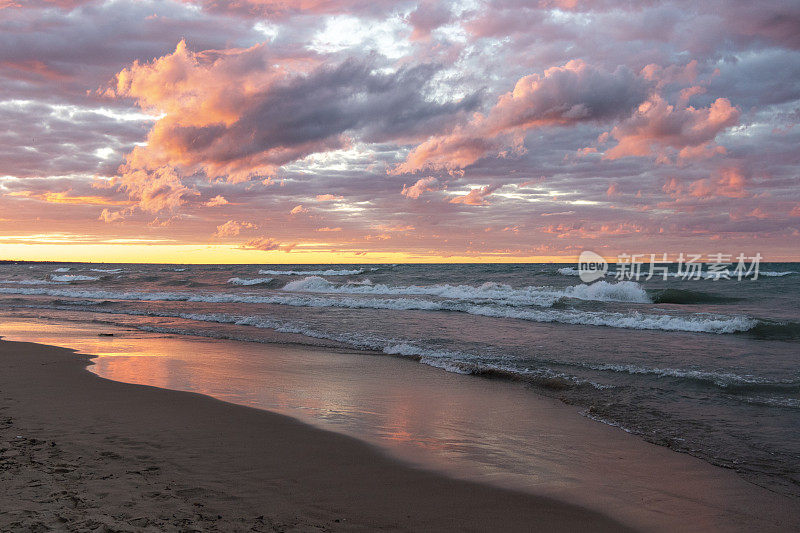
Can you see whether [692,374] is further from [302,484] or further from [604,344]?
[302,484]

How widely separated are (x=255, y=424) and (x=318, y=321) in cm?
1226

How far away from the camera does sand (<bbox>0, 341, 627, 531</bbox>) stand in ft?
11.5

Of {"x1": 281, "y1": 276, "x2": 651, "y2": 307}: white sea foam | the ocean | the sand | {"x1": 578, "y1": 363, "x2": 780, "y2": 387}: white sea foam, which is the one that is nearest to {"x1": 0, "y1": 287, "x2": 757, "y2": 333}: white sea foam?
the ocean

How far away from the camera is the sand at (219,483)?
3.49m

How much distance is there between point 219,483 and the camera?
418 centimetres

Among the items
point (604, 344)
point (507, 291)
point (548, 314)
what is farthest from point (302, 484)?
point (507, 291)

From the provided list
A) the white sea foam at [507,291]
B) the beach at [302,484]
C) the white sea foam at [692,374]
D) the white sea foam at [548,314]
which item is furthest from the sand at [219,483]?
the white sea foam at [507,291]

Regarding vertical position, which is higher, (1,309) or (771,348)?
(771,348)

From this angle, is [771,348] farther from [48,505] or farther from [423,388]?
[48,505]

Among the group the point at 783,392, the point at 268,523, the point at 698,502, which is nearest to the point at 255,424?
the point at 268,523

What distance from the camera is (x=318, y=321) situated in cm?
1831

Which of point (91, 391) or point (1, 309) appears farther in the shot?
point (1, 309)

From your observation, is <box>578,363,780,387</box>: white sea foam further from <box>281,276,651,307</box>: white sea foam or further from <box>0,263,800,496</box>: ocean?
<box>281,276,651,307</box>: white sea foam

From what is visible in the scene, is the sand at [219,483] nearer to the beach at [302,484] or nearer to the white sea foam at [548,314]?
the beach at [302,484]
